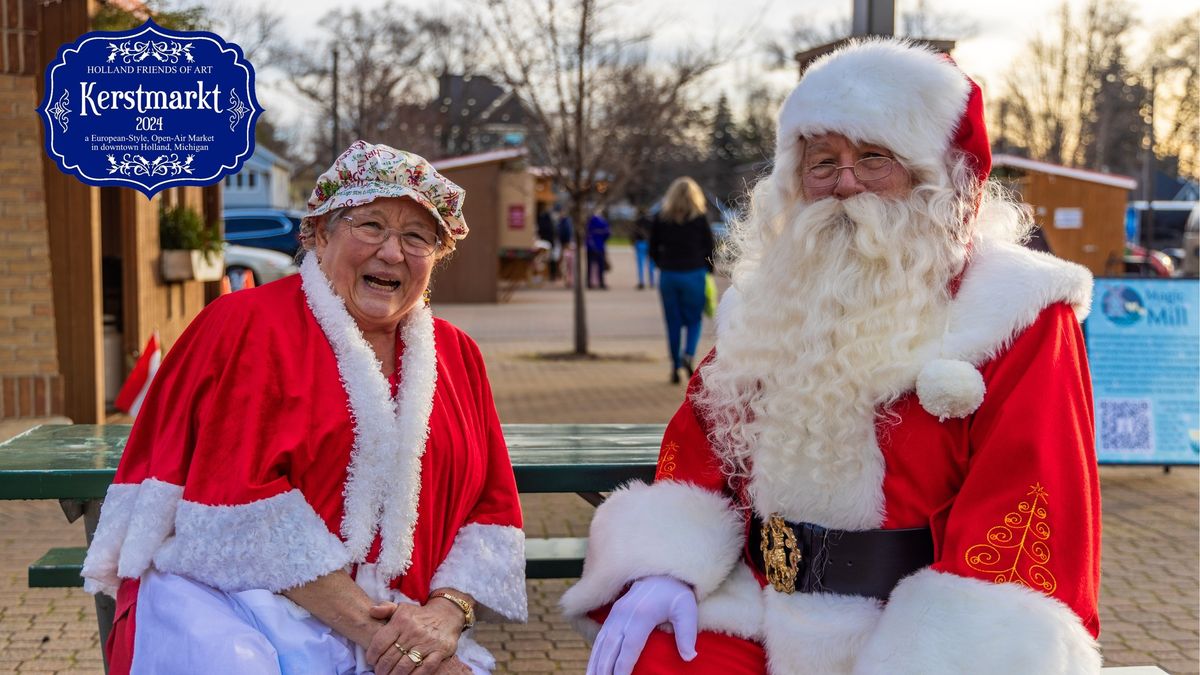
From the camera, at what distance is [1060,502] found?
2.31 metres

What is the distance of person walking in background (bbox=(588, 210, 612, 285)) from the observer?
2375cm

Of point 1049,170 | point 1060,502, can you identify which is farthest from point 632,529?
point 1049,170

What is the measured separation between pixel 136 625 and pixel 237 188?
5565cm

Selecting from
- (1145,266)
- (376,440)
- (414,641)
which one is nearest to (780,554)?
(414,641)

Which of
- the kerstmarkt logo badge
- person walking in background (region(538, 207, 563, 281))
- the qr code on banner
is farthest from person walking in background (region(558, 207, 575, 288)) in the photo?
the kerstmarkt logo badge

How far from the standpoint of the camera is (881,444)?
249cm

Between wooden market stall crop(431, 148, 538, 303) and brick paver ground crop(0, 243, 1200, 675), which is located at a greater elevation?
wooden market stall crop(431, 148, 538, 303)

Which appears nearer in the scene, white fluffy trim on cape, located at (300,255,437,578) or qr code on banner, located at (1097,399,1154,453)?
white fluffy trim on cape, located at (300,255,437,578)

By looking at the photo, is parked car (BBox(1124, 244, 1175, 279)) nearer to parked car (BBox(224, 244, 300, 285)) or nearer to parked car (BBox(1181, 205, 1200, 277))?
parked car (BBox(1181, 205, 1200, 277))

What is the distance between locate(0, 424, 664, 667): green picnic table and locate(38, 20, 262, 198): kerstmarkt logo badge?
114cm

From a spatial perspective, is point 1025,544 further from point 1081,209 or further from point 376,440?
point 1081,209

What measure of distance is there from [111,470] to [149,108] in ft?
6.20

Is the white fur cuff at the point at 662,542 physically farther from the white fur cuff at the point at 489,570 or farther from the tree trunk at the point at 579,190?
the tree trunk at the point at 579,190

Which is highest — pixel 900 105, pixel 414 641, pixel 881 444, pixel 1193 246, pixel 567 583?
pixel 900 105
